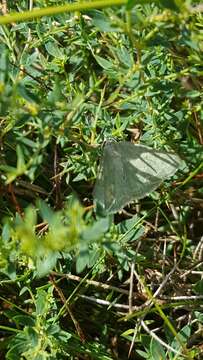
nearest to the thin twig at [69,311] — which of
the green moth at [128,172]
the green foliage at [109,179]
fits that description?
the green foliage at [109,179]

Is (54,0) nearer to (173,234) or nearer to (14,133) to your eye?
(14,133)

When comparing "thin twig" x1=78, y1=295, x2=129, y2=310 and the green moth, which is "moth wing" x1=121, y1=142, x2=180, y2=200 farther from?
"thin twig" x1=78, y1=295, x2=129, y2=310

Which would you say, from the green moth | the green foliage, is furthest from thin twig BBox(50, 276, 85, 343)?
the green moth

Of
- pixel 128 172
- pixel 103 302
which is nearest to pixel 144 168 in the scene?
pixel 128 172

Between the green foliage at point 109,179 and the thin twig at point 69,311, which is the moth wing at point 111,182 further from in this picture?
the thin twig at point 69,311

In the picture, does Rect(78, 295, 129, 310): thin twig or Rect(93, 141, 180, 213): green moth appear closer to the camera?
Rect(93, 141, 180, 213): green moth

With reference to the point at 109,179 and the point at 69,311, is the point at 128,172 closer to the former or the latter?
the point at 109,179

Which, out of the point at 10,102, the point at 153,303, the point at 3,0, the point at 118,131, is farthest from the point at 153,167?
the point at 3,0
